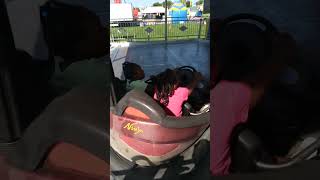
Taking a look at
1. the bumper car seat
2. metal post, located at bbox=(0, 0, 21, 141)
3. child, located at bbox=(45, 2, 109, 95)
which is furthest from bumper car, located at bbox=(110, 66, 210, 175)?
metal post, located at bbox=(0, 0, 21, 141)

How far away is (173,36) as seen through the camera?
33.1 inches

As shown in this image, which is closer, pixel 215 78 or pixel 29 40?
pixel 215 78

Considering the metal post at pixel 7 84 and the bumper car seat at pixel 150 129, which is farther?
the metal post at pixel 7 84

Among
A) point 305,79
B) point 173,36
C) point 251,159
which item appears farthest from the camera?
point 251,159

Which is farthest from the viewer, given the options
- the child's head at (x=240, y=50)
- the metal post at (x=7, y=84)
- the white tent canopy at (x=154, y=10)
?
the metal post at (x=7, y=84)

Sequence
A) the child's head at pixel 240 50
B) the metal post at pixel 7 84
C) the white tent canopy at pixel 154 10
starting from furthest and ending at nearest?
1. the metal post at pixel 7 84
2. the child's head at pixel 240 50
3. the white tent canopy at pixel 154 10

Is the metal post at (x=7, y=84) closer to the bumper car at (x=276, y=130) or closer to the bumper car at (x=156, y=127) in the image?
the bumper car at (x=156, y=127)

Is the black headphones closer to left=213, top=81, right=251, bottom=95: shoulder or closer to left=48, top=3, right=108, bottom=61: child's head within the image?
left=213, top=81, right=251, bottom=95: shoulder

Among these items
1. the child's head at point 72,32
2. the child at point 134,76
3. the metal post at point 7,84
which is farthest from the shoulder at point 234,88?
the metal post at point 7,84

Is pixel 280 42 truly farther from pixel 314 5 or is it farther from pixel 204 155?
pixel 204 155

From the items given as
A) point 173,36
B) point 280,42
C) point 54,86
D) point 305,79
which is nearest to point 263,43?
point 280,42

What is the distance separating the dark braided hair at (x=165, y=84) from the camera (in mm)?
850

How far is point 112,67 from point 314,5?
1.85ft

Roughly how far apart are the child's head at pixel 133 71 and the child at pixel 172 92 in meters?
0.04
